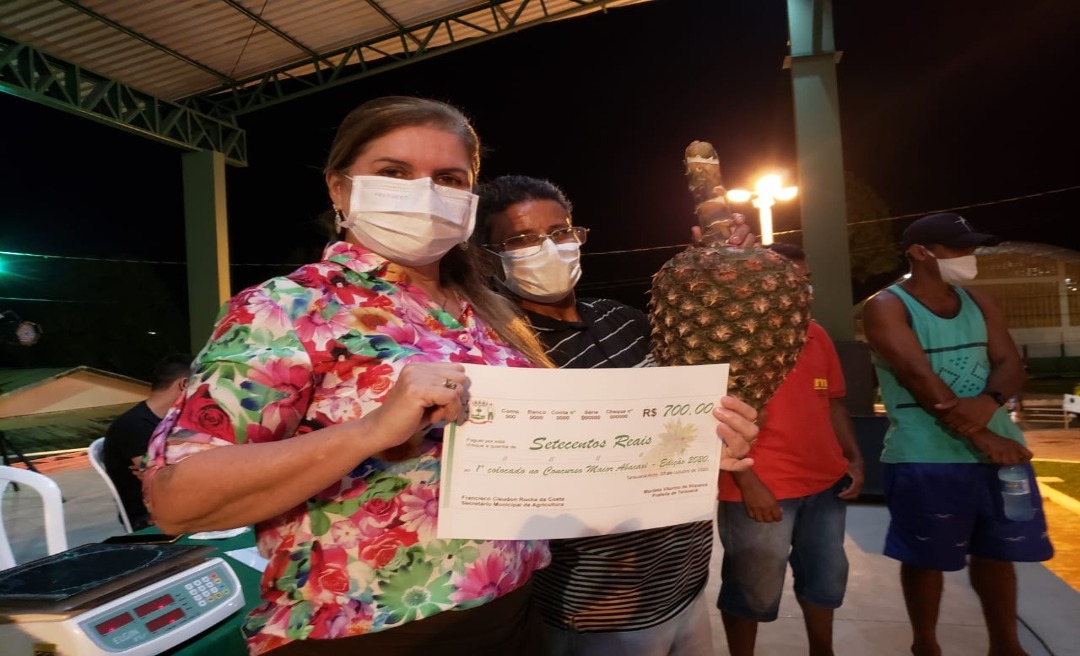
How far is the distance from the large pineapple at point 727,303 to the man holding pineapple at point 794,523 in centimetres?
149

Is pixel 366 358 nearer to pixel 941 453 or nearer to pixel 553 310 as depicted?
pixel 553 310

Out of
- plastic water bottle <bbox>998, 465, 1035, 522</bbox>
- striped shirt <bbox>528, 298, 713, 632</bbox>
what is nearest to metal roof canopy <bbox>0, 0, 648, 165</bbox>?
striped shirt <bbox>528, 298, 713, 632</bbox>

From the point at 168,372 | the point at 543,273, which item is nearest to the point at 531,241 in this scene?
the point at 543,273

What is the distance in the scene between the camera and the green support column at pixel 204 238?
10.5m

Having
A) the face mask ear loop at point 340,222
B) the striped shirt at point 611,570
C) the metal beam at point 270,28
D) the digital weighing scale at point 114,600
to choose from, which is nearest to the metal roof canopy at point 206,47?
the metal beam at point 270,28

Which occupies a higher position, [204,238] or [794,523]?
[204,238]

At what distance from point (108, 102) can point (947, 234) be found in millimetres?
10100

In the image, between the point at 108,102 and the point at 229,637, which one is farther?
the point at 108,102

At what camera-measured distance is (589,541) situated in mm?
1549

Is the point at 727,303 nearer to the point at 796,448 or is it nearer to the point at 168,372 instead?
the point at 796,448

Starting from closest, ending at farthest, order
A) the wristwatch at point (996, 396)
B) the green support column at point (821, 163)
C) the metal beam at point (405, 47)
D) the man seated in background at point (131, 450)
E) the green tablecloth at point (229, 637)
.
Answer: the green tablecloth at point (229, 637) → the wristwatch at point (996, 396) → the man seated in background at point (131, 450) → the green support column at point (821, 163) → the metal beam at point (405, 47)

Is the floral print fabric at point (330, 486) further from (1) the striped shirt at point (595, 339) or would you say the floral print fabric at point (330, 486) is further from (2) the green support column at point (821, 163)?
(2) the green support column at point (821, 163)

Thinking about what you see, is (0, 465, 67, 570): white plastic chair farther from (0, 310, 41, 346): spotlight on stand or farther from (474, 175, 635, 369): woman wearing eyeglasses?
(0, 310, 41, 346): spotlight on stand

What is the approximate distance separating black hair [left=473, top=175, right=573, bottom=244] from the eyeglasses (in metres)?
0.07
